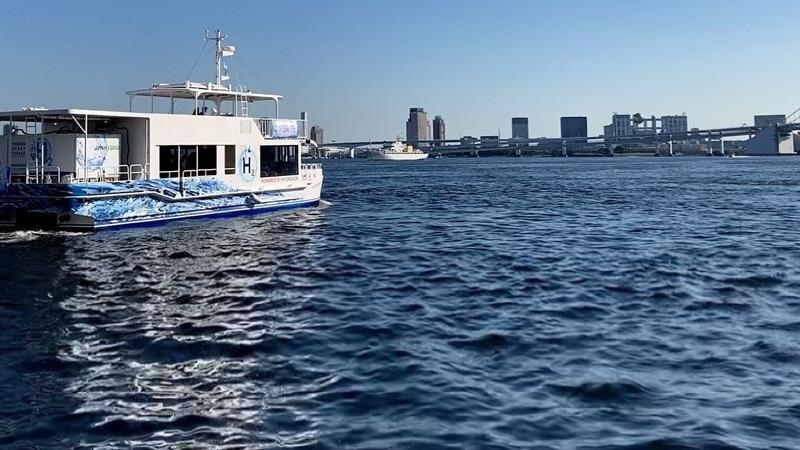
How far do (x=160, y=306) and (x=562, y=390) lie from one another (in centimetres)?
765

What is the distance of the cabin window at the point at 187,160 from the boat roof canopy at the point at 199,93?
304cm

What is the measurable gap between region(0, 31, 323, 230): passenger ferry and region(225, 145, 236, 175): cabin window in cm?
4

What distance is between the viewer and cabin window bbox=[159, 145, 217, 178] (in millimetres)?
27694

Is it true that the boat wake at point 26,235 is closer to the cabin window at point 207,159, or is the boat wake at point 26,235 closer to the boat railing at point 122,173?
the boat railing at point 122,173

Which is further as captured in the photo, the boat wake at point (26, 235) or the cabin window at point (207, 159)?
the cabin window at point (207, 159)

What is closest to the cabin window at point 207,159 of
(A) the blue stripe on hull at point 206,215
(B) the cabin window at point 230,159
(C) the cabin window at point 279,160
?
(B) the cabin window at point 230,159

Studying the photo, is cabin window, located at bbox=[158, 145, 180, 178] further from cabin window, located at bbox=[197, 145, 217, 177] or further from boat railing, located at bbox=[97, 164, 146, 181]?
cabin window, located at bbox=[197, 145, 217, 177]

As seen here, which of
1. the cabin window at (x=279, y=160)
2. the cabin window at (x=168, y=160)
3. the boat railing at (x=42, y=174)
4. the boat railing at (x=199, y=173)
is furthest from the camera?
the cabin window at (x=279, y=160)

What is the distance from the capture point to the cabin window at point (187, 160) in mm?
27694

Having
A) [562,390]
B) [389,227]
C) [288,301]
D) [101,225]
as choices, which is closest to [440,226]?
[389,227]

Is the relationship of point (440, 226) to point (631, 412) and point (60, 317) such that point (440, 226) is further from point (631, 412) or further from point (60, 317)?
point (631, 412)

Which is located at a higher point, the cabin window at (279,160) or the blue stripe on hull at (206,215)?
the cabin window at (279,160)

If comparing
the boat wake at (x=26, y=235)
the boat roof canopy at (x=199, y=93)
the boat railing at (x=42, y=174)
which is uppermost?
the boat roof canopy at (x=199, y=93)

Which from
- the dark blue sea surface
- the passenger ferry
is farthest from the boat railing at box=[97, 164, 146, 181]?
the dark blue sea surface
